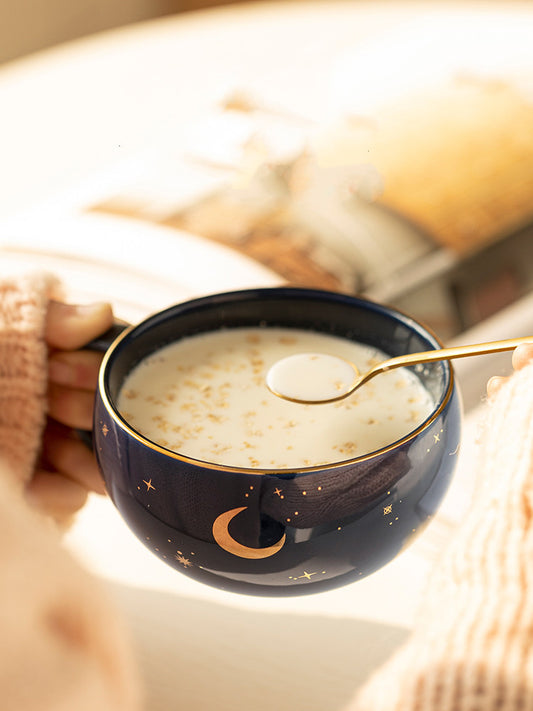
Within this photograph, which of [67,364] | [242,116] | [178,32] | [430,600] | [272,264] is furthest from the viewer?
[178,32]

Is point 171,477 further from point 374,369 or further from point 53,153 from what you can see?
point 53,153

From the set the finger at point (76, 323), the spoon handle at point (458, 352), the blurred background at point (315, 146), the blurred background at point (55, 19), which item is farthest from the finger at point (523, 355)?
the blurred background at point (55, 19)

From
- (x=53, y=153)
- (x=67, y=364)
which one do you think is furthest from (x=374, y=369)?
(x=53, y=153)

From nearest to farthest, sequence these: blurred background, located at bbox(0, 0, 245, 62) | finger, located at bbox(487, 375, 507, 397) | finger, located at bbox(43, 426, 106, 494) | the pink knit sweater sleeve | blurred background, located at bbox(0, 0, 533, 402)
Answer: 1. the pink knit sweater sleeve
2. finger, located at bbox(487, 375, 507, 397)
3. finger, located at bbox(43, 426, 106, 494)
4. blurred background, located at bbox(0, 0, 533, 402)
5. blurred background, located at bbox(0, 0, 245, 62)

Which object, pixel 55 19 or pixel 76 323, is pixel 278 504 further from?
pixel 55 19

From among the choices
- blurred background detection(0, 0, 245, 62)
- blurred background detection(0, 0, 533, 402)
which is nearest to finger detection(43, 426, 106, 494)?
blurred background detection(0, 0, 533, 402)

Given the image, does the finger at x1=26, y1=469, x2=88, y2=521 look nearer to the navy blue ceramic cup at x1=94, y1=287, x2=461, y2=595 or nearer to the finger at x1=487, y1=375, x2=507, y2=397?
the navy blue ceramic cup at x1=94, y1=287, x2=461, y2=595
